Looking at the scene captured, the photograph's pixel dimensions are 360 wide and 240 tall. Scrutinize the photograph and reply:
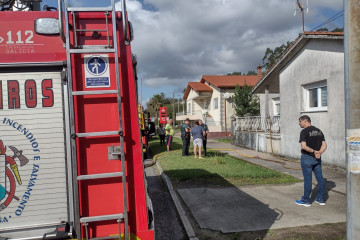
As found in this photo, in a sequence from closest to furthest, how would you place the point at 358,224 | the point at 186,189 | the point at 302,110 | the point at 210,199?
the point at 358,224 < the point at 210,199 < the point at 186,189 < the point at 302,110

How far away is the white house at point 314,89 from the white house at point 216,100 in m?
16.8

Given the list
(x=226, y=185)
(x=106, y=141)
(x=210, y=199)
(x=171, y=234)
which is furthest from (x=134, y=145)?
(x=226, y=185)

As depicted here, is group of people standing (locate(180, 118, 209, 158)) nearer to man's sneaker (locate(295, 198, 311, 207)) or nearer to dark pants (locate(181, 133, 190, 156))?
dark pants (locate(181, 133, 190, 156))

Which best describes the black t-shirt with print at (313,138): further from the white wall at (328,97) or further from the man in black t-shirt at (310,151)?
the white wall at (328,97)

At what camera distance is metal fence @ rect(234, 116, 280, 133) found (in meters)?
13.9

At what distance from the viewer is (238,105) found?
2847cm

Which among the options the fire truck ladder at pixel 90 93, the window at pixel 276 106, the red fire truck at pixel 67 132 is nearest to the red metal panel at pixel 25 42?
the red fire truck at pixel 67 132

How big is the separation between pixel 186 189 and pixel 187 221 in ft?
7.26

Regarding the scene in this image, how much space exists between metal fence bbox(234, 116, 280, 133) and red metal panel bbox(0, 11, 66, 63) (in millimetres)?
12331

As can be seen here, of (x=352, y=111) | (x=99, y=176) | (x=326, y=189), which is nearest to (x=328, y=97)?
(x=326, y=189)

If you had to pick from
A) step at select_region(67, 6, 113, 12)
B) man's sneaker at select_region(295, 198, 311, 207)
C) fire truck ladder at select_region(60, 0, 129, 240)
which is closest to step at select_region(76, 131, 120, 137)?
fire truck ladder at select_region(60, 0, 129, 240)

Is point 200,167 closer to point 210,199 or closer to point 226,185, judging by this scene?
point 226,185

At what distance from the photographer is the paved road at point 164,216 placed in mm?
4708

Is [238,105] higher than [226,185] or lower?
higher
